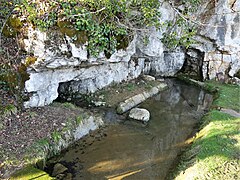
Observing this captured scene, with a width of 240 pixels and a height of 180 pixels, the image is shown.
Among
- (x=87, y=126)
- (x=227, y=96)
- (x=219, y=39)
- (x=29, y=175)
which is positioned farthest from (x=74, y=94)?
(x=219, y=39)

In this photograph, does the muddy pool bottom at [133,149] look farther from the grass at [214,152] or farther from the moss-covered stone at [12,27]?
the moss-covered stone at [12,27]

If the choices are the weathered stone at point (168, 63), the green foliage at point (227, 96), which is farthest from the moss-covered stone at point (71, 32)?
the weathered stone at point (168, 63)

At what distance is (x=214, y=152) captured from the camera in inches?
368

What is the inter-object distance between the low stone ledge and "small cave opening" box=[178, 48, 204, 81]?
213 inches

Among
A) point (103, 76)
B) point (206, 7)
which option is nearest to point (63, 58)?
point (103, 76)

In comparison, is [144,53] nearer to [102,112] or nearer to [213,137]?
[102,112]

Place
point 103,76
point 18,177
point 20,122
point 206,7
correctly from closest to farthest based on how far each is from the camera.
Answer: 1. point 18,177
2. point 20,122
3. point 103,76
4. point 206,7

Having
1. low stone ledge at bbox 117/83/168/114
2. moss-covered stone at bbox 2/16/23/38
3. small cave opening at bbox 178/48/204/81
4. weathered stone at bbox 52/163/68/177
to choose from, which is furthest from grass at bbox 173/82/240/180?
small cave opening at bbox 178/48/204/81

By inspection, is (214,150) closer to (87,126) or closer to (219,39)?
(87,126)

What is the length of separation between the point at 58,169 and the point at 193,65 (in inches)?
684

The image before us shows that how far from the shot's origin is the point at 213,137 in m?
10.4

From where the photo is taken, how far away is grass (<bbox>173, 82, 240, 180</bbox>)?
8.40 metres

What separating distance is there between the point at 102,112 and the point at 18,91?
4.68 meters

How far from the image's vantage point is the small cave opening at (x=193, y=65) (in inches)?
877
